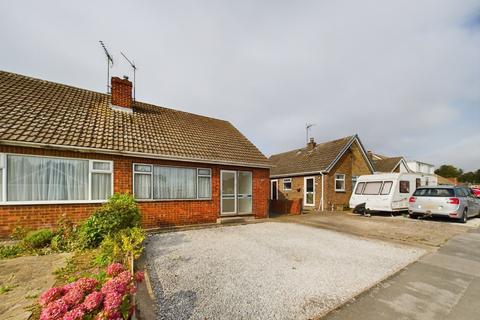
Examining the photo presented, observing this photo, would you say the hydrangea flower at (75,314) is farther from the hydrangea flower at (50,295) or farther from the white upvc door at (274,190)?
the white upvc door at (274,190)

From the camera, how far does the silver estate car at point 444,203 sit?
461 inches

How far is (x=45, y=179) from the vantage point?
24.9 feet

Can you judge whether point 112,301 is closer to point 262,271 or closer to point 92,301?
point 92,301

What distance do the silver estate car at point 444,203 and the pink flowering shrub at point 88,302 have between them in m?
14.8

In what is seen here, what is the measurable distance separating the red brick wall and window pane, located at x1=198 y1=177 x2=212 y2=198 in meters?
0.22

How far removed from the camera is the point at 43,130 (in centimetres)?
782

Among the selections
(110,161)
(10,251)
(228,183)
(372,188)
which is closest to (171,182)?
(110,161)

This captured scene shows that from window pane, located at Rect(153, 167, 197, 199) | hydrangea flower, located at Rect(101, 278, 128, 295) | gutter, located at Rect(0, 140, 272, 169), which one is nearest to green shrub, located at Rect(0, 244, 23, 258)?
gutter, located at Rect(0, 140, 272, 169)

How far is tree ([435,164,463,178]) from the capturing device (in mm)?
96200

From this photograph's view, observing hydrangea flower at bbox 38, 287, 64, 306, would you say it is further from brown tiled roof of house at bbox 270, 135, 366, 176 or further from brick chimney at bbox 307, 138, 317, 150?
brick chimney at bbox 307, 138, 317, 150

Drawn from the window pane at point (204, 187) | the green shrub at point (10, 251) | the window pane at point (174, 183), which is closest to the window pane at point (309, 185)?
the window pane at point (204, 187)

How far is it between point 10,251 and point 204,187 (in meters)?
6.45

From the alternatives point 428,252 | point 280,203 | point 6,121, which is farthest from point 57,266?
point 280,203

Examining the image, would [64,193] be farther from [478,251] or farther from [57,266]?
[478,251]
